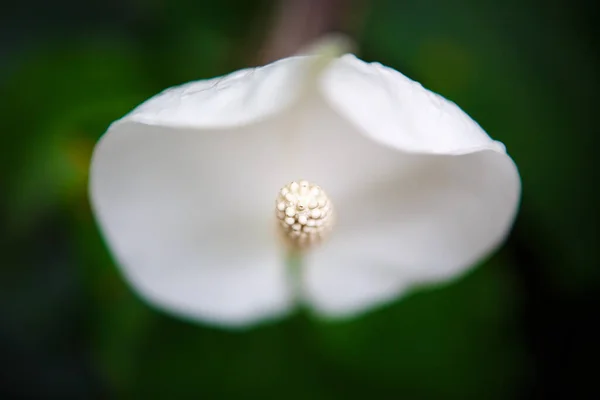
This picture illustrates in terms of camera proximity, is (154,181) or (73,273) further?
(73,273)

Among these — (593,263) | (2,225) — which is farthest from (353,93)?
(2,225)

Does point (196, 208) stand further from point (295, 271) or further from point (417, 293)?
point (417, 293)

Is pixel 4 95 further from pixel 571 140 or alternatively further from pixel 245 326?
pixel 571 140

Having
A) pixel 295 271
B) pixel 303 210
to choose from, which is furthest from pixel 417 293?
pixel 303 210

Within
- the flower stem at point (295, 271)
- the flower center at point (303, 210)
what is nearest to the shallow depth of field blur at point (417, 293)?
the flower stem at point (295, 271)

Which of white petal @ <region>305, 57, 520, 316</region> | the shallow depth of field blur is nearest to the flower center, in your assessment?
white petal @ <region>305, 57, 520, 316</region>

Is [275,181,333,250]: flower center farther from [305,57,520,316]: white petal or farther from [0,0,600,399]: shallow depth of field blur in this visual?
[0,0,600,399]: shallow depth of field blur
